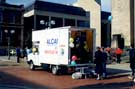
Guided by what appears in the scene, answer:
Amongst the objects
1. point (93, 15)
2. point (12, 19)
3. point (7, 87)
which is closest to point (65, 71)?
point (7, 87)

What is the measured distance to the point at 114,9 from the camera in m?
54.9

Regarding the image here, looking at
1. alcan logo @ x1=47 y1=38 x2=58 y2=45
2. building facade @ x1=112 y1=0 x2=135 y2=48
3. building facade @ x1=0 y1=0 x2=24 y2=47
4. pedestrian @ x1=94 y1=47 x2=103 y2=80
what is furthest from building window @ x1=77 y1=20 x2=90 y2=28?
pedestrian @ x1=94 y1=47 x2=103 y2=80

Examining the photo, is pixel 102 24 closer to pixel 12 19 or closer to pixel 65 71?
pixel 12 19

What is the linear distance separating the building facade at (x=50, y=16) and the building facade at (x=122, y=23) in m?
34.0

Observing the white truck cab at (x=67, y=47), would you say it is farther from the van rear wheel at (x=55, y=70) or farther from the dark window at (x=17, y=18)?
the dark window at (x=17, y=18)

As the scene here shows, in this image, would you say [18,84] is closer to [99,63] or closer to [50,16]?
[99,63]

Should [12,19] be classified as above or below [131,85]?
above

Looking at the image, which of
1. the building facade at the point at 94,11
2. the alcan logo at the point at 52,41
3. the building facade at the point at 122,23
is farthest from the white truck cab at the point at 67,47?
the building facade at the point at 94,11

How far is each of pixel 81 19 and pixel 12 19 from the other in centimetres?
2231

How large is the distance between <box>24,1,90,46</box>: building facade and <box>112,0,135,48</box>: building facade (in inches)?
1341

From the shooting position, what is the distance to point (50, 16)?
92188mm

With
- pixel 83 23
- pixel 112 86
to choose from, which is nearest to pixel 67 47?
pixel 112 86

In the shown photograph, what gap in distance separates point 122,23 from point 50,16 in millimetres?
39817

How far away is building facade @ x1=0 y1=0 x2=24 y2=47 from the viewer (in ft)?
262
